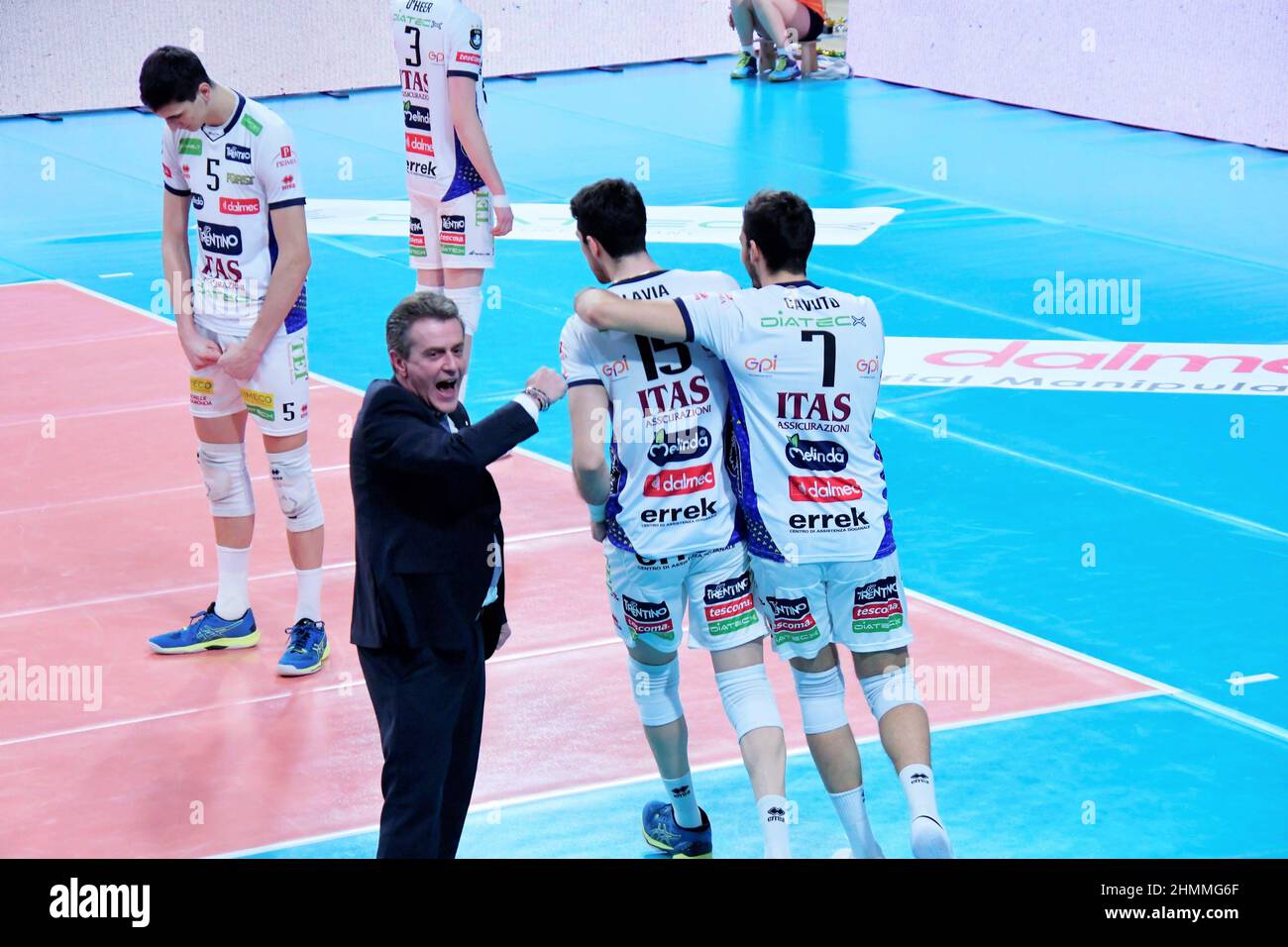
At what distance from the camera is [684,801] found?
5629 millimetres

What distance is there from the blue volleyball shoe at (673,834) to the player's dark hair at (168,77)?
329 centimetres

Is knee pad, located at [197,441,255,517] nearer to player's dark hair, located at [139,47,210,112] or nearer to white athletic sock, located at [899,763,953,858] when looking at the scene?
player's dark hair, located at [139,47,210,112]

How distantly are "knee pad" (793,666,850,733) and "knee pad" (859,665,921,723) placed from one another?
9 cm

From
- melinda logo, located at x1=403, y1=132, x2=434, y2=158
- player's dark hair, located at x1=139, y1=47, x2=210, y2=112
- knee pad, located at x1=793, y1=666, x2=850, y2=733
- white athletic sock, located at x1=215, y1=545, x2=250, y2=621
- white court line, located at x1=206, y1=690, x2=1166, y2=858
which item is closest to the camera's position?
knee pad, located at x1=793, y1=666, x2=850, y2=733

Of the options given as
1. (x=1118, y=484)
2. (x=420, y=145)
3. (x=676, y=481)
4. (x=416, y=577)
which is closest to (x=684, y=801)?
(x=676, y=481)

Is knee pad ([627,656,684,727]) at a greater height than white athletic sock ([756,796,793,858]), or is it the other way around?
knee pad ([627,656,684,727])

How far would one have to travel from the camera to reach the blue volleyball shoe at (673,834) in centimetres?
562

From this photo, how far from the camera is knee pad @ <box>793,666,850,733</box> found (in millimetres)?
5398

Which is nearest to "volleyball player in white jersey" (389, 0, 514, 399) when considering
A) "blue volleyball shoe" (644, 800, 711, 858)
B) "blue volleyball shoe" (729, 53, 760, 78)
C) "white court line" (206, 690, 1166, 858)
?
"white court line" (206, 690, 1166, 858)

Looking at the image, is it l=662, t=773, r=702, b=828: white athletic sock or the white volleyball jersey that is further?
l=662, t=773, r=702, b=828: white athletic sock

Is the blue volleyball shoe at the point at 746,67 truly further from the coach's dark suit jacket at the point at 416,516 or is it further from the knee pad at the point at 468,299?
the coach's dark suit jacket at the point at 416,516
